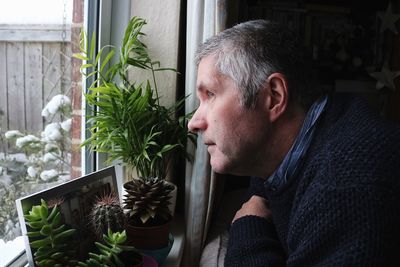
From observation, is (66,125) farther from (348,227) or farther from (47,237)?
(348,227)

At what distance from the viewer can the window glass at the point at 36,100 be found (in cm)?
98

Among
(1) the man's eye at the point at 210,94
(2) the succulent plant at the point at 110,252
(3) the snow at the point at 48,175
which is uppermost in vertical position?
(1) the man's eye at the point at 210,94

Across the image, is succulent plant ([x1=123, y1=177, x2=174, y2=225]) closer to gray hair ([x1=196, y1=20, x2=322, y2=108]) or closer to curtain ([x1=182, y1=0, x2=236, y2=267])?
curtain ([x1=182, y1=0, x2=236, y2=267])

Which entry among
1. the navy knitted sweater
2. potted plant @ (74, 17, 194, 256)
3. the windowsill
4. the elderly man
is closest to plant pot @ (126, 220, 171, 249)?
potted plant @ (74, 17, 194, 256)

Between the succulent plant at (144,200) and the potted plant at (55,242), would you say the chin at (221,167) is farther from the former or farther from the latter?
the potted plant at (55,242)

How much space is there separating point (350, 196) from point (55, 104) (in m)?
0.95

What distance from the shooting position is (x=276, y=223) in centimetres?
99

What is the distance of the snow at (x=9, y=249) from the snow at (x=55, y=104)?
0.39 meters

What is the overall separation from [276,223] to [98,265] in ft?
1.56

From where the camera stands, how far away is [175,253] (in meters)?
1.20

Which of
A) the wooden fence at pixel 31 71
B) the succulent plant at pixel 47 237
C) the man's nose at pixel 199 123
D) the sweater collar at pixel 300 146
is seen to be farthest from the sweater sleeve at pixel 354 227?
the wooden fence at pixel 31 71

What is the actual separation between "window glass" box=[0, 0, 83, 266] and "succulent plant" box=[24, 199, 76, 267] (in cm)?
30

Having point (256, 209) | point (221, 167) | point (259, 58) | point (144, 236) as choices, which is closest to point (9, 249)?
point (144, 236)

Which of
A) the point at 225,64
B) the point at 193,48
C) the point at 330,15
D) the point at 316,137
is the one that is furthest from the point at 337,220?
the point at 330,15
